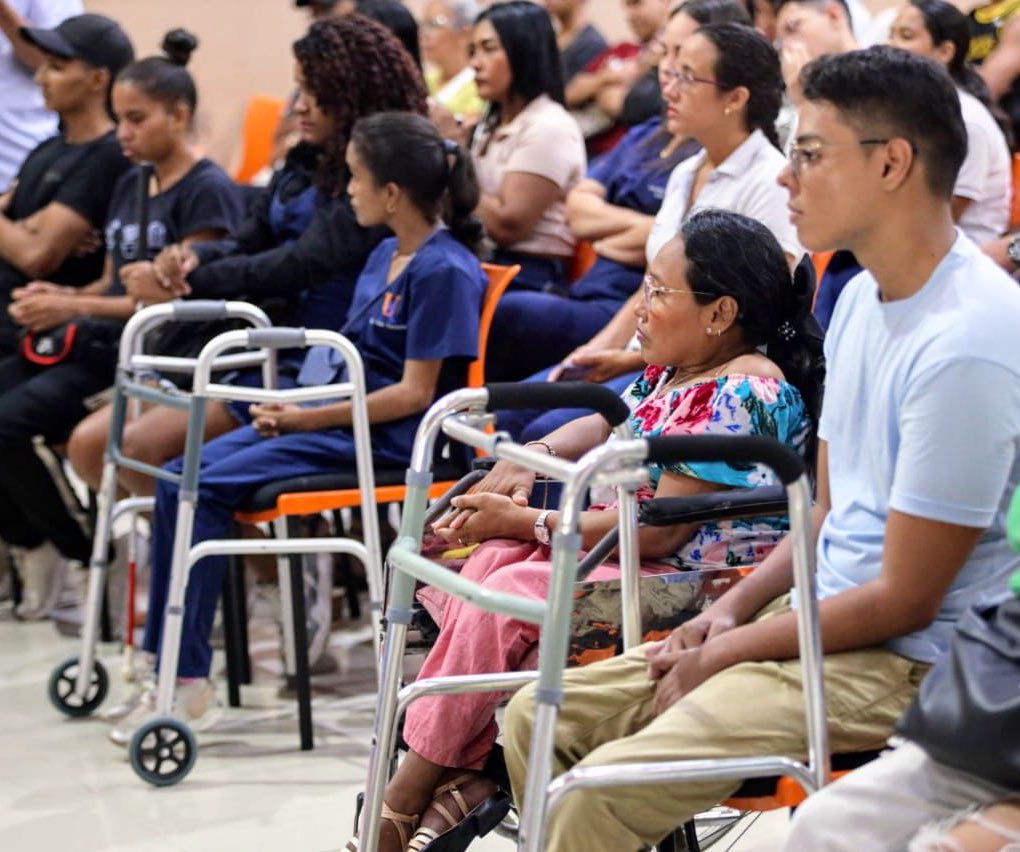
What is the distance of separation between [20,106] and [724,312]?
3.52m

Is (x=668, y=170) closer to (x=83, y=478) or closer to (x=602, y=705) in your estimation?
(x=83, y=478)

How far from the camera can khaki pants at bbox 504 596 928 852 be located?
1890mm

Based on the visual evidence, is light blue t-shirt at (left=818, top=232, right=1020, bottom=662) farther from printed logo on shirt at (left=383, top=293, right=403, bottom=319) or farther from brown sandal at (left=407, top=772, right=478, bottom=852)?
printed logo on shirt at (left=383, top=293, right=403, bottom=319)

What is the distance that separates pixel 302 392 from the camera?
10.6ft

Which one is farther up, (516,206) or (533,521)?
(516,206)

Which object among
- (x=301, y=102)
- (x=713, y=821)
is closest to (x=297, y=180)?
(x=301, y=102)

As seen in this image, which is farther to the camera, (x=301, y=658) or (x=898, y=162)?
(x=301, y=658)

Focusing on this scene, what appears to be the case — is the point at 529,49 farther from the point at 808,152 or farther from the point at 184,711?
the point at 808,152

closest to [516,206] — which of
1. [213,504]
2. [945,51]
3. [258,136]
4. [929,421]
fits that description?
[945,51]

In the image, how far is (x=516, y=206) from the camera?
4.24 metres

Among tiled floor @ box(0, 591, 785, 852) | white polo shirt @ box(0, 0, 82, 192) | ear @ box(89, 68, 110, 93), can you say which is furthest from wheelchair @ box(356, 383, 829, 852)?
white polo shirt @ box(0, 0, 82, 192)

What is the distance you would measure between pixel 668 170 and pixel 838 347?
2032 mm

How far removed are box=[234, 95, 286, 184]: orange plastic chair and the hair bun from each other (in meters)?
2.71

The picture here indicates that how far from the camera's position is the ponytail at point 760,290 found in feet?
8.35
